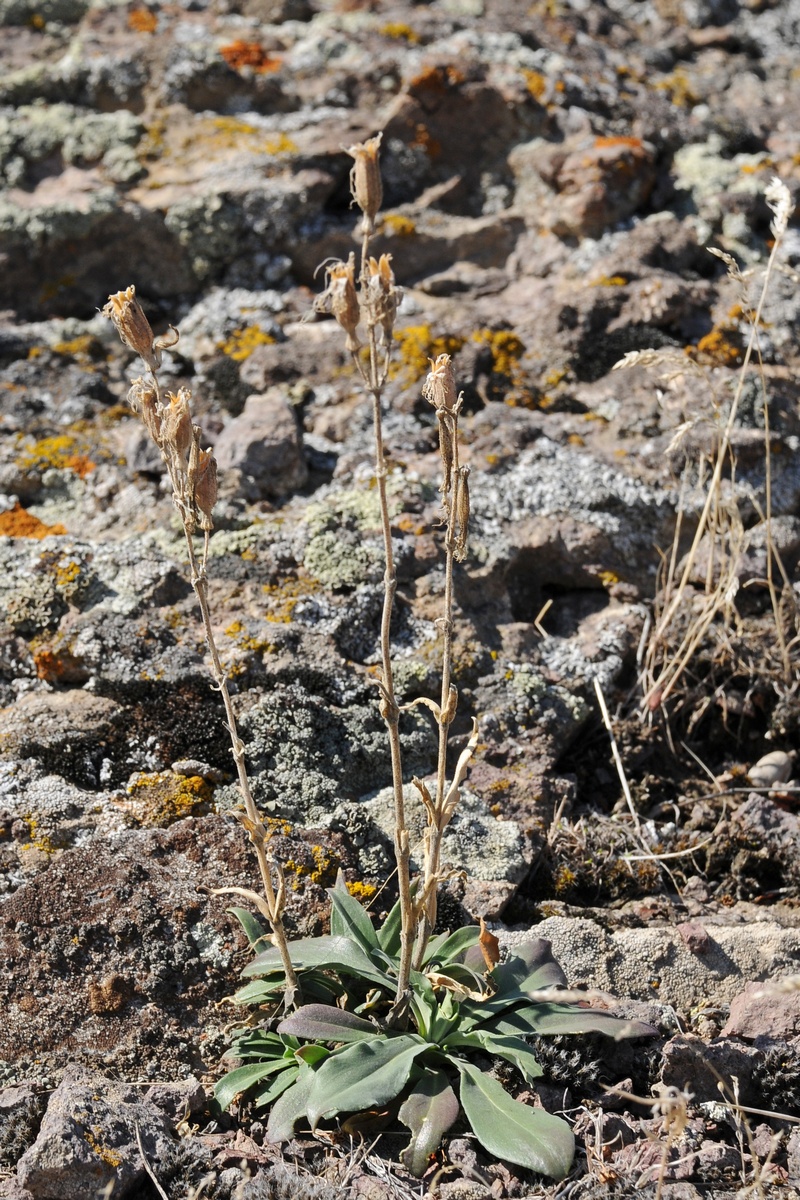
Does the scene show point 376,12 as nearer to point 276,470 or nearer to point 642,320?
point 642,320

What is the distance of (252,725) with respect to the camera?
3.13 metres

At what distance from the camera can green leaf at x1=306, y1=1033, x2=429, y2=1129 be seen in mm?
2176

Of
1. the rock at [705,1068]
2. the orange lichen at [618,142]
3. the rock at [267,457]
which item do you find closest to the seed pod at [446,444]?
the rock at [705,1068]

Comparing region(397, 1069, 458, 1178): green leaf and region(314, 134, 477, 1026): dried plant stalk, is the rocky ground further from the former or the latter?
region(314, 134, 477, 1026): dried plant stalk

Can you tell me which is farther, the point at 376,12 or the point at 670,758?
the point at 376,12

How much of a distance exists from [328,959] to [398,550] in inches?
62.0

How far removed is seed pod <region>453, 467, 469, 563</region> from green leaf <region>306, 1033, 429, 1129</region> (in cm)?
118

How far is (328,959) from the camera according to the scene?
2.53 meters

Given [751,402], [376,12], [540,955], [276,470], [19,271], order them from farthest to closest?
[376,12]
[19,271]
[751,402]
[276,470]
[540,955]

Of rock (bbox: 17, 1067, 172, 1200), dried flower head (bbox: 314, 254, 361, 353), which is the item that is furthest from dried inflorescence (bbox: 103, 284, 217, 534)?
rock (bbox: 17, 1067, 172, 1200)

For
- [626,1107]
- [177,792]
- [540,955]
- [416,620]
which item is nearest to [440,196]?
[416,620]

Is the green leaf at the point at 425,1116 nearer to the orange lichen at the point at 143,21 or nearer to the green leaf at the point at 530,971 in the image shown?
the green leaf at the point at 530,971

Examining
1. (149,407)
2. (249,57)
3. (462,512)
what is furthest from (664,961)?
(249,57)

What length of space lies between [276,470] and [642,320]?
1.84 meters
